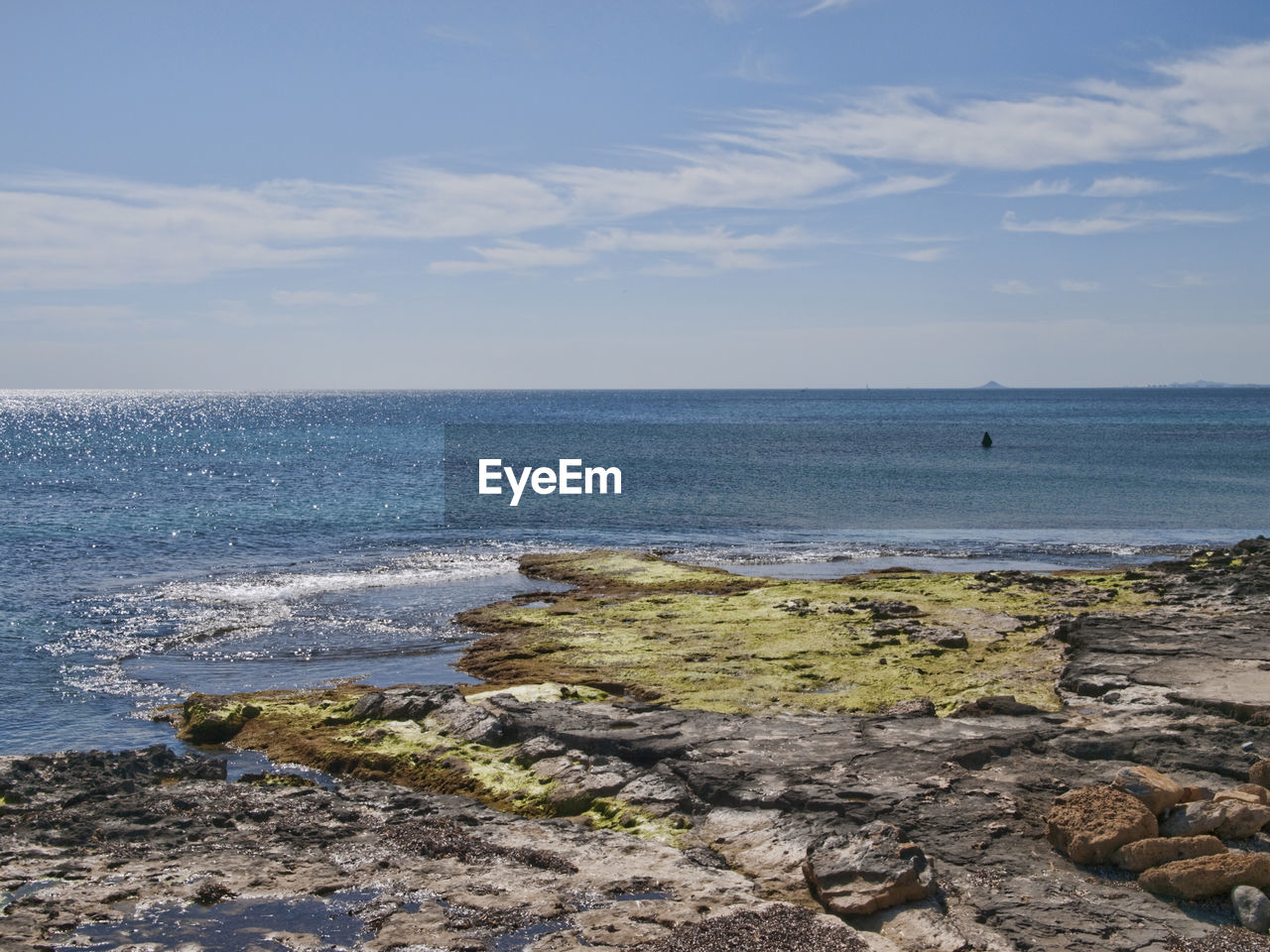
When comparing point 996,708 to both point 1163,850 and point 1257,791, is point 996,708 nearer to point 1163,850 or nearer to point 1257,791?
point 1257,791

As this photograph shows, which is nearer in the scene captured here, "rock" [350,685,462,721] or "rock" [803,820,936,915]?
"rock" [803,820,936,915]

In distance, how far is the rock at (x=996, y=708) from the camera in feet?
56.5

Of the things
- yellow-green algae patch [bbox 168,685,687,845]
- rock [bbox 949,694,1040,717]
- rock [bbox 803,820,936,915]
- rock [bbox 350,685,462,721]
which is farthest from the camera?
rock [bbox 350,685,462,721]

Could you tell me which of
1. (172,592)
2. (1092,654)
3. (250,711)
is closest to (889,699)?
(1092,654)

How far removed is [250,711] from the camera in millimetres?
19984

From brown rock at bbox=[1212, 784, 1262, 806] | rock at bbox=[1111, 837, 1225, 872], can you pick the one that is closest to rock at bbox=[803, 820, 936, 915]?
Result: rock at bbox=[1111, 837, 1225, 872]

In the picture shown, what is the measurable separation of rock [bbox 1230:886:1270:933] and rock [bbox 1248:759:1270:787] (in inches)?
120

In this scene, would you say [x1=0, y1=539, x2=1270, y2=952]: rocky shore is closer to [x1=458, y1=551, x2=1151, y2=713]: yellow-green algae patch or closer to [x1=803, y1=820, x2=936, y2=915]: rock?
[x1=803, y1=820, x2=936, y2=915]: rock

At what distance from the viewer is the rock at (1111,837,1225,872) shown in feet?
38.0

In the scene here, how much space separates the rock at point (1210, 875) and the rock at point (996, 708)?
19.2 feet

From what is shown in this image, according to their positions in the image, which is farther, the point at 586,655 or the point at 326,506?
the point at 326,506

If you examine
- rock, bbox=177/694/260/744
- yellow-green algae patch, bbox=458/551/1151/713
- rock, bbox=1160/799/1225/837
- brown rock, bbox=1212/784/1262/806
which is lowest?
rock, bbox=177/694/260/744

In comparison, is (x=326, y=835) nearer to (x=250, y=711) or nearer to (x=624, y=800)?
(x=624, y=800)

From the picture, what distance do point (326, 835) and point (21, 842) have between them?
3883mm
